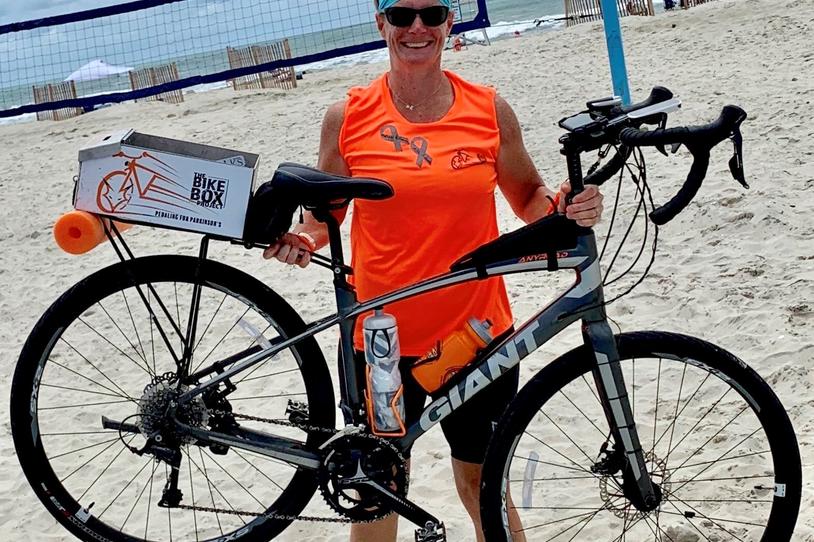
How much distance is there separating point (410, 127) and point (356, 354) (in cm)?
67

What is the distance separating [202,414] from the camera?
98.1 inches

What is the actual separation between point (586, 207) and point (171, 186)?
1.09 m

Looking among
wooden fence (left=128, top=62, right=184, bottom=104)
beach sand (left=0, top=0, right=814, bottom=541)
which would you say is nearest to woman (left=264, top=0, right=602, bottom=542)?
beach sand (left=0, top=0, right=814, bottom=541)

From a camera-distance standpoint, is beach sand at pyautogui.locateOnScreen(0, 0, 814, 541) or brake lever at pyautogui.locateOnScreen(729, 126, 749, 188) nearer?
brake lever at pyautogui.locateOnScreen(729, 126, 749, 188)

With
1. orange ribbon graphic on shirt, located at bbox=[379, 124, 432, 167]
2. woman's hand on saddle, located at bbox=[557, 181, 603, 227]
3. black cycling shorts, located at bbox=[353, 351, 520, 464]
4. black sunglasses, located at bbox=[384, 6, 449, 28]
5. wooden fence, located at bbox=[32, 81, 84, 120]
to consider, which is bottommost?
black cycling shorts, located at bbox=[353, 351, 520, 464]

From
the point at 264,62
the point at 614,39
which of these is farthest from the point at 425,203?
the point at 264,62

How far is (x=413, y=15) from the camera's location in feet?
7.59

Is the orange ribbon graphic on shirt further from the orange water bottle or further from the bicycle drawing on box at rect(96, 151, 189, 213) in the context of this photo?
the bicycle drawing on box at rect(96, 151, 189, 213)

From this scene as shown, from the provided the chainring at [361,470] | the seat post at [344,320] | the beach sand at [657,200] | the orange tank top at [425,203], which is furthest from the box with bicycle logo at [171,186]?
the beach sand at [657,200]

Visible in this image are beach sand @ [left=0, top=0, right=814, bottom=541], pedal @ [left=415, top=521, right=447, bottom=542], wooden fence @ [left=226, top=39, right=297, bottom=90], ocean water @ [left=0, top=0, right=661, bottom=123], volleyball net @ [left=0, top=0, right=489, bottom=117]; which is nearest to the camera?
pedal @ [left=415, top=521, right=447, bottom=542]

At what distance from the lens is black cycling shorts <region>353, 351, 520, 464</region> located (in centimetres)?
251

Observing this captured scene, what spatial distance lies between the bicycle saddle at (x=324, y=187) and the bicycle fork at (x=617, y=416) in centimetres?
66

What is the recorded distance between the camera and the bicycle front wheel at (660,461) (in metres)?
2.27

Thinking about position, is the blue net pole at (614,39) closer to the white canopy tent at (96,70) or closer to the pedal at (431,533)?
the pedal at (431,533)
